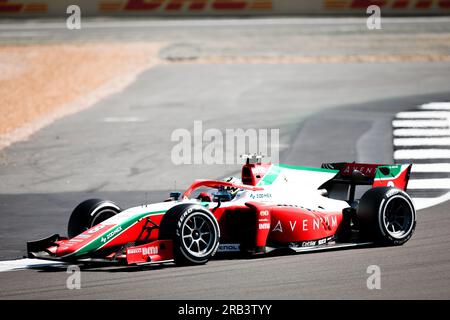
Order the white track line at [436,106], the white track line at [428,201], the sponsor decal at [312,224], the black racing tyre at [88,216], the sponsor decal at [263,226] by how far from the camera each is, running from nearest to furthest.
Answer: the sponsor decal at [263,226]
the sponsor decal at [312,224]
the black racing tyre at [88,216]
the white track line at [428,201]
the white track line at [436,106]

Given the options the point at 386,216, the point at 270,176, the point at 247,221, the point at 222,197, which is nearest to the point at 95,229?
the point at 222,197

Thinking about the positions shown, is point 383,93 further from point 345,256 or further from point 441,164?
point 345,256

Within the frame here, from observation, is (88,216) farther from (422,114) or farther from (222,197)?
(422,114)

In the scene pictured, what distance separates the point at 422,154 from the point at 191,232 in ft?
31.4

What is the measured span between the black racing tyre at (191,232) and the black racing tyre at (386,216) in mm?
2103

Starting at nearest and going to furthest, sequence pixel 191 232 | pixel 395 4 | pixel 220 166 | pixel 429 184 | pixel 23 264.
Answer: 1. pixel 191 232
2. pixel 23 264
3. pixel 429 184
4. pixel 220 166
5. pixel 395 4

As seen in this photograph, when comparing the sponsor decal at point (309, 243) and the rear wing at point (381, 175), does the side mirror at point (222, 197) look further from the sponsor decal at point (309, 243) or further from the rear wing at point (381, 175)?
the rear wing at point (381, 175)

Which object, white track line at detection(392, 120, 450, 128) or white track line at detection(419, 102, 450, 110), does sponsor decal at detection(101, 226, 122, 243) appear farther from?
white track line at detection(419, 102, 450, 110)

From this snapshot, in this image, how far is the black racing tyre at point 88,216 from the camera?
41.5ft

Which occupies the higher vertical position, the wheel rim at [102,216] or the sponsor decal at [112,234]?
the wheel rim at [102,216]

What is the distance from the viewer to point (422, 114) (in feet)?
81.5

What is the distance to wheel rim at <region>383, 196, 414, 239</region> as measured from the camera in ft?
41.5

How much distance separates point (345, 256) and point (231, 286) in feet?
6.93

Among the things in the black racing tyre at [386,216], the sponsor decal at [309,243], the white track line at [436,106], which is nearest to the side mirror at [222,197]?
the sponsor decal at [309,243]
